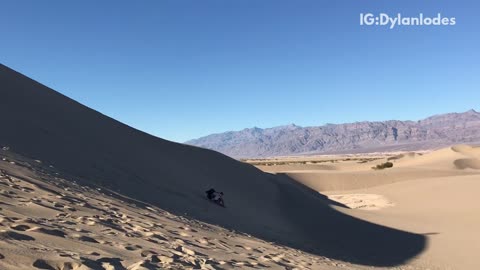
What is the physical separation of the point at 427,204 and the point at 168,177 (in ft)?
51.1

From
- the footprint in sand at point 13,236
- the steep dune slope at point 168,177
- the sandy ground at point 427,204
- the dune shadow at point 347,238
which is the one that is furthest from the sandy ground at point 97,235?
the sandy ground at point 427,204

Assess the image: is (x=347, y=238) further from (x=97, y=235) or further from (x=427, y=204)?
(x=427, y=204)

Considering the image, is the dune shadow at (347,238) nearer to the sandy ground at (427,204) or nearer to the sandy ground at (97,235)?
the sandy ground at (427,204)

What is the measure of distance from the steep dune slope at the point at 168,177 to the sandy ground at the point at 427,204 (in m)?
1.08

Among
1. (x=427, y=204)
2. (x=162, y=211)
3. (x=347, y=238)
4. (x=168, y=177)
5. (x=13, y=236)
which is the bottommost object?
(x=427, y=204)

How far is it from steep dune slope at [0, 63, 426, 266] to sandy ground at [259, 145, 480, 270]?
3.54 feet

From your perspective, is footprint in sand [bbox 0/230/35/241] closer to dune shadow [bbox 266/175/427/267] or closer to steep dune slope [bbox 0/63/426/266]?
steep dune slope [bbox 0/63/426/266]

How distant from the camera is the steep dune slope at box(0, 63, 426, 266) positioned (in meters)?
11.2

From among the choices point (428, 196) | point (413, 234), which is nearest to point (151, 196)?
point (413, 234)

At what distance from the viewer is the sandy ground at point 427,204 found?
1278cm

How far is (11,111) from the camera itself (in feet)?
41.3

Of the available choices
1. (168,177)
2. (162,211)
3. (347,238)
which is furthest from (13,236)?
(347,238)

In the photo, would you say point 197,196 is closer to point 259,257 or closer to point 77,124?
point 77,124

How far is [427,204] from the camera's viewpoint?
23.5m
